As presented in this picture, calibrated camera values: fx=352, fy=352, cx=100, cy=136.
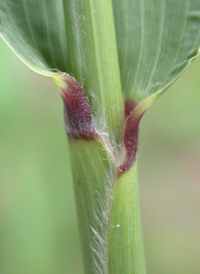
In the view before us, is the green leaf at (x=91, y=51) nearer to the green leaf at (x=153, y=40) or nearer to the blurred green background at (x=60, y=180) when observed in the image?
the green leaf at (x=153, y=40)

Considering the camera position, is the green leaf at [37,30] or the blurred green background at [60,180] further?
the blurred green background at [60,180]

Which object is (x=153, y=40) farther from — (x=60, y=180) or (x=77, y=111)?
(x=60, y=180)

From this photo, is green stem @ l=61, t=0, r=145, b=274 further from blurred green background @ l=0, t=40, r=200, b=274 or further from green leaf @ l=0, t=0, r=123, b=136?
blurred green background @ l=0, t=40, r=200, b=274

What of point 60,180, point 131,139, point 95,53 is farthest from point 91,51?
point 60,180

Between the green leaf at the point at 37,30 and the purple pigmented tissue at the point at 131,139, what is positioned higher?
the green leaf at the point at 37,30

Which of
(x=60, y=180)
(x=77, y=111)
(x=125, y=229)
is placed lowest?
(x=60, y=180)

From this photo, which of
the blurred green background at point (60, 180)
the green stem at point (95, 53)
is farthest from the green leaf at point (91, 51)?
the blurred green background at point (60, 180)
